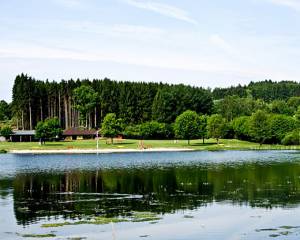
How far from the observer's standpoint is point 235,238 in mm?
40531

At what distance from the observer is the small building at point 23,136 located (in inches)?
7729

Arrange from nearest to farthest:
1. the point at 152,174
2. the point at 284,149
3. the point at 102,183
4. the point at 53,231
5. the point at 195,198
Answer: the point at 53,231 → the point at 195,198 → the point at 102,183 → the point at 152,174 → the point at 284,149

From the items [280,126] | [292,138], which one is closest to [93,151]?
[280,126]

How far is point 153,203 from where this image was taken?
189 ft

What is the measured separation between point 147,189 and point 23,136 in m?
136

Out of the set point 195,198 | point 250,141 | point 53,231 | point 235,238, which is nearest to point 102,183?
point 195,198

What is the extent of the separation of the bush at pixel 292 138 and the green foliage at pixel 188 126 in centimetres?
2697

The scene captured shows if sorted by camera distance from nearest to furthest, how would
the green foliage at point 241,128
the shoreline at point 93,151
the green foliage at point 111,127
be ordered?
the shoreline at point 93,151
the green foliage at point 111,127
the green foliage at point 241,128

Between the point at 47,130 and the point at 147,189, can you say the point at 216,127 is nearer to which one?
the point at 47,130

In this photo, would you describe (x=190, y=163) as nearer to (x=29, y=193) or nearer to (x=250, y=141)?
(x=29, y=193)

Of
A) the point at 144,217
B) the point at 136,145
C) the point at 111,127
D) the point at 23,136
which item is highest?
the point at 111,127

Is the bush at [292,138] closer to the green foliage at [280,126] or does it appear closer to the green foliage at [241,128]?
the green foliage at [280,126]

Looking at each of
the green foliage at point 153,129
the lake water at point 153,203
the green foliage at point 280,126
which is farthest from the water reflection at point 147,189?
the green foliage at point 153,129

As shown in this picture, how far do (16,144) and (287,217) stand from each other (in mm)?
144048
